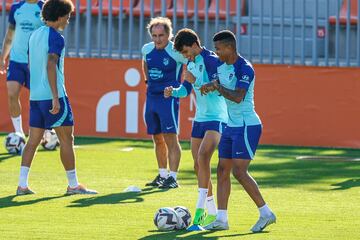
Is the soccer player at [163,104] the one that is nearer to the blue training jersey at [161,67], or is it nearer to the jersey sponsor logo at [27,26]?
the blue training jersey at [161,67]

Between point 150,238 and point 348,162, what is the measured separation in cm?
744

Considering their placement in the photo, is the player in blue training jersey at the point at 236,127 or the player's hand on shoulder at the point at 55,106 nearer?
the player in blue training jersey at the point at 236,127

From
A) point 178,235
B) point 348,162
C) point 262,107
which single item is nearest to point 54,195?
point 178,235

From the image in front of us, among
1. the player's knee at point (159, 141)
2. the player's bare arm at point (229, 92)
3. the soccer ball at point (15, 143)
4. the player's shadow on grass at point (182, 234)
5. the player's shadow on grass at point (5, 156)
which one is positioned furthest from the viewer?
the soccer ball at point (15, 143)

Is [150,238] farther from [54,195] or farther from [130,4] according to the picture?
[130,4]

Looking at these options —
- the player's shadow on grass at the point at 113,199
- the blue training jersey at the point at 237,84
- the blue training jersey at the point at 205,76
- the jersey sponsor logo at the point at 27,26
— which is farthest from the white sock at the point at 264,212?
the jersey sponsor logo at the point at 27,26

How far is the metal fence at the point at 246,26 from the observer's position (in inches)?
786

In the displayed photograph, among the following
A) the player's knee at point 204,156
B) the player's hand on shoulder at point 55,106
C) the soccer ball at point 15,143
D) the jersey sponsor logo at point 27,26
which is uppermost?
the jersey sponsor logo at point 27,26

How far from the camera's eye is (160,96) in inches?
576

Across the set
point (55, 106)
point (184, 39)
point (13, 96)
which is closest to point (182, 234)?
point (184, 39)

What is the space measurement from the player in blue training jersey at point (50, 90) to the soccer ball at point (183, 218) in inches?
94.5

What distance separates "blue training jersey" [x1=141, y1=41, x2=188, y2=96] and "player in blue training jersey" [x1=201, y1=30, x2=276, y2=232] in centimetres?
343

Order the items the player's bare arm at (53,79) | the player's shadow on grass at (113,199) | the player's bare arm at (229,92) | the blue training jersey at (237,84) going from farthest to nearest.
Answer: the player's bare arm at (53,79), the player's shadow on grass at (113,199), the blue training jersey at (237,84), the player's bare arm at (229,92)

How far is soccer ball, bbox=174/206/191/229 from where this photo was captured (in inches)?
434
